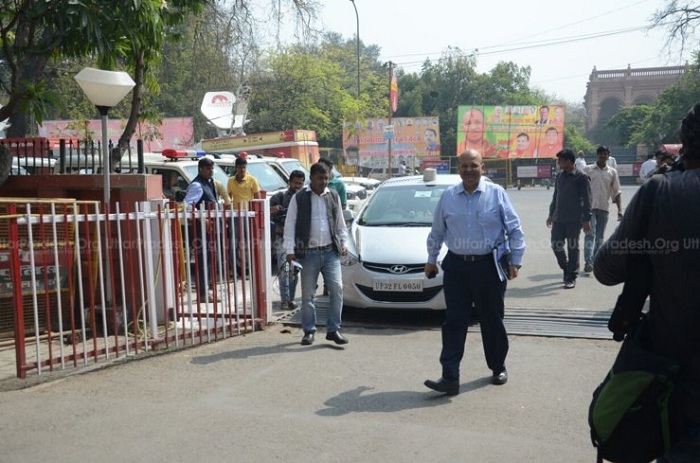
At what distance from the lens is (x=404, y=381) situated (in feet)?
18.4

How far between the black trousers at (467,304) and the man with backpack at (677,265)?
2.63m

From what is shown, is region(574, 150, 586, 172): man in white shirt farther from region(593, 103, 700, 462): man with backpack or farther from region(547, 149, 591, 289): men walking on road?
region(593, 103, 700, 462): man with backpack

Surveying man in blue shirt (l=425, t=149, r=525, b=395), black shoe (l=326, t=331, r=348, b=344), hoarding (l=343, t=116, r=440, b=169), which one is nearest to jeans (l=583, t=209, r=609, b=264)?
black shoe (l=326, t=331, r=348, b=344)

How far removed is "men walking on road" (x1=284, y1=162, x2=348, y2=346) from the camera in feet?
22.3

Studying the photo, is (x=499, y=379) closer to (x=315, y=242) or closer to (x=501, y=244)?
(x=501, y=244)

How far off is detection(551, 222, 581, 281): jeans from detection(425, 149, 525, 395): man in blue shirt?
4.44m

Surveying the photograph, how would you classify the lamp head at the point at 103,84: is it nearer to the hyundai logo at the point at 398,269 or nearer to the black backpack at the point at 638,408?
the hyundai logo at the point at 398,269

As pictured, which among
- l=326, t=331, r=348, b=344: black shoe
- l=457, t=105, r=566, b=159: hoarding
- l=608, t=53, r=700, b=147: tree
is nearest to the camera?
l=326, t=331, r=348, b=344: black shoe

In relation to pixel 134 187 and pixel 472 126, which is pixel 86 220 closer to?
pixel 134 187

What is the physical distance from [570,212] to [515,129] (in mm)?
37441

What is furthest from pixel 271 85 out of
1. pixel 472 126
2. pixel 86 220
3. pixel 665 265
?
pixel 665 265

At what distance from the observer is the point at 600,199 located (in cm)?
1069

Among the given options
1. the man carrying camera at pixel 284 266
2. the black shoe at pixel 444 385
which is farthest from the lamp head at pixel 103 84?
the black shoe at pixel 444 385

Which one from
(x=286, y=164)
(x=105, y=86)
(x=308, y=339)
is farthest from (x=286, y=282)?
(x=286, y=164)
